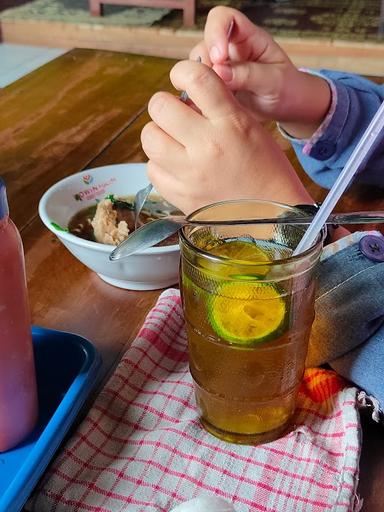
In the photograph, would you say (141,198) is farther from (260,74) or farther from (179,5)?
(179,5)

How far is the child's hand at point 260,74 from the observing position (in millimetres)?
767

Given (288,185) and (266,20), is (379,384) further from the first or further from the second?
(266,20)

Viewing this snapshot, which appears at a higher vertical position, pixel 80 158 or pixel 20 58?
pixel 80 158

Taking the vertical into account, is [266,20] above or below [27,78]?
below

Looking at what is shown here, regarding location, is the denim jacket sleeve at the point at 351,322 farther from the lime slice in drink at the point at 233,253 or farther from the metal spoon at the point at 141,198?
the metal spoon at the point at 141,198

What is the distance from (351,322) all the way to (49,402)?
0.24m

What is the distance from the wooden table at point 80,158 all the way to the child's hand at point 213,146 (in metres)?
0.13

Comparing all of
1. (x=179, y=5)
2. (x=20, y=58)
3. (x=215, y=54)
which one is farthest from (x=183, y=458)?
(x=179, y=5)

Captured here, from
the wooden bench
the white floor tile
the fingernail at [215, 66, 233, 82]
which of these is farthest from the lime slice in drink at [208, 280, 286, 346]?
the wooden bench

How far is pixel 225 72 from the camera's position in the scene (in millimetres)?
774

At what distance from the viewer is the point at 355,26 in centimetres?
241

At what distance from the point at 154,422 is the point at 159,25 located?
2.20 meters

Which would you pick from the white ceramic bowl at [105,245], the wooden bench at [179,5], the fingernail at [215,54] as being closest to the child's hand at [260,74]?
the fingernail at [215,54]

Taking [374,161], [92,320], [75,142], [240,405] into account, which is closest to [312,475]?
[240,405]
